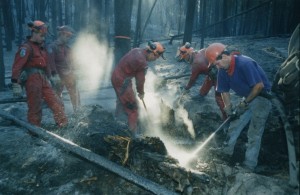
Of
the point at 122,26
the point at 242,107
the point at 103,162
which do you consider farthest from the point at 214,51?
the point at 122,26

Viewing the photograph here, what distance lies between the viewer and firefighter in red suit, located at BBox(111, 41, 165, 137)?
17.1 ft

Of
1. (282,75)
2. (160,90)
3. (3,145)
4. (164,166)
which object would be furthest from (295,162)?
(160,90)

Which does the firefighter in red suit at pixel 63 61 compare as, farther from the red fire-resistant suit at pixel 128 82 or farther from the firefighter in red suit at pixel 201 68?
the firefighter in red suit at pixel 201 68

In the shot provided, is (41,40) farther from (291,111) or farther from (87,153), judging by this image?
(291,111)

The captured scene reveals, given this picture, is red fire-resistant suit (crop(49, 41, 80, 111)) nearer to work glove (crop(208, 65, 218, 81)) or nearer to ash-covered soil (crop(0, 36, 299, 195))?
ash-covered soil (crop(0, 36, 299, 195))

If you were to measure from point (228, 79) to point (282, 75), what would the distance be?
4.74 feet

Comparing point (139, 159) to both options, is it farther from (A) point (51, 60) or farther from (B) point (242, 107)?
(A) point (51, 60)

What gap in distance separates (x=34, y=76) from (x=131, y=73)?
1765 mm

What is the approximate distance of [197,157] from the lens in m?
4.36

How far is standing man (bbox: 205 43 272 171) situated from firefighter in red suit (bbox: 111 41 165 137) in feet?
4.58

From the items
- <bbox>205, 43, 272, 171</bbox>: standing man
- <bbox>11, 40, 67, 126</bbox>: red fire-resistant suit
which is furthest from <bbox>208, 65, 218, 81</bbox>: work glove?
<bbox>11, 40, 67, 126</bbox>: red fire-resistant suit

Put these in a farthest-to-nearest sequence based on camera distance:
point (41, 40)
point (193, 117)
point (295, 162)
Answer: point (193, 117)
point (41, 40)
point (295, 162)

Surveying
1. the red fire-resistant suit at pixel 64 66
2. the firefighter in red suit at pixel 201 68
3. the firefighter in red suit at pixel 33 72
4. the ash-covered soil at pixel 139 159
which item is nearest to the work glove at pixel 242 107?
the ash-covered soil at pixel 139 159

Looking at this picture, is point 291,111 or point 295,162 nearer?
point 295,162
